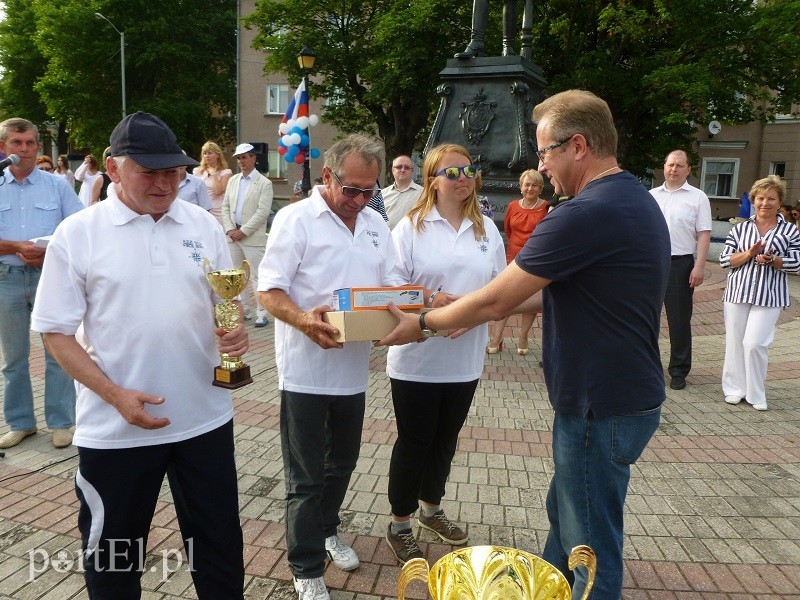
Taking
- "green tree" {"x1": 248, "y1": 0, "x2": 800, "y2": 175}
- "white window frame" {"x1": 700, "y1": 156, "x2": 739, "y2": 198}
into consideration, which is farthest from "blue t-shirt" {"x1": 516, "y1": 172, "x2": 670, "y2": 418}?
"white window frame" {"x1": 700, "y1": 156, "x2": 739, "y2": 198}

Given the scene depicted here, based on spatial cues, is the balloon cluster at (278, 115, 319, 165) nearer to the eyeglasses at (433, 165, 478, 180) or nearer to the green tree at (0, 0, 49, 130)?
the eyeglasses at (433, 165, 478, 180)

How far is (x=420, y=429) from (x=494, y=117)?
7322 millimetres

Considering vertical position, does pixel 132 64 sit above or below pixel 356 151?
above

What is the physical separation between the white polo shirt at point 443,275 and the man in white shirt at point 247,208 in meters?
5.42

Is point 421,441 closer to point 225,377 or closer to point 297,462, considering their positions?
point 297,462

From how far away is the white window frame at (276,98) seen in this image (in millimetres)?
38094

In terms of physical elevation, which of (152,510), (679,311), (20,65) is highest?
(20,65)

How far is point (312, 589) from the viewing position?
2.81 m

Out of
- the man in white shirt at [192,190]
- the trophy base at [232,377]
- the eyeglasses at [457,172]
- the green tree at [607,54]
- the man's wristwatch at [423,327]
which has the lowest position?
the trophy base at [232,377]

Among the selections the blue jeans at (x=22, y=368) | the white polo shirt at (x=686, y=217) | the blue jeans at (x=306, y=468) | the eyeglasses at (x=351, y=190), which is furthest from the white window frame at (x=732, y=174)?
the blue jeans at (x=306, y=468)

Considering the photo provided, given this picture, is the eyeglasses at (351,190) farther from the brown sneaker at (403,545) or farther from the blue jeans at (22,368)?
the blue jeans at (22,368)

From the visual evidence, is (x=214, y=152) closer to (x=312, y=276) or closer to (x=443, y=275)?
(x=443, y=275)

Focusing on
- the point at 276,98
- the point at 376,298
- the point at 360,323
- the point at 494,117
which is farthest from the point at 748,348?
the point at 276,98

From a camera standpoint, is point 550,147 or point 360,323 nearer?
point 550,147
